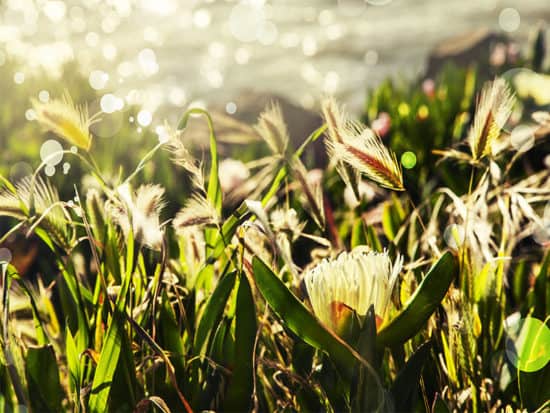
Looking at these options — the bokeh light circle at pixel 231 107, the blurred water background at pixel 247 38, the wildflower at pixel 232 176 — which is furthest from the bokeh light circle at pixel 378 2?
the wildflower at pixel 232 176

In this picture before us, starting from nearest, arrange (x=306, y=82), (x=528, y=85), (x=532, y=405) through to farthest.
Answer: (x=532, y=405) → (x=528, y=85) → (x=306, y=82)

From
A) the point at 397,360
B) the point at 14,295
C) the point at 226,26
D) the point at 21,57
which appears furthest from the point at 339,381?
the point at 226,26

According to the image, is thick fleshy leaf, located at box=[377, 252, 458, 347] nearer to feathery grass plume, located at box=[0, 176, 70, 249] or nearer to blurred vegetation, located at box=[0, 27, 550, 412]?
blurred vegetation, located at box=[0, 27, 550, 412]

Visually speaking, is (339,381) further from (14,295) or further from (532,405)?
(14,295)

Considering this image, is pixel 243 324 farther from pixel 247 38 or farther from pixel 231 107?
pixel 247 38

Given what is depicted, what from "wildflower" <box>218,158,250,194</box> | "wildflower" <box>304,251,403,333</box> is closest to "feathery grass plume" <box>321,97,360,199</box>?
"wildflower" <box>304,251,403,333</box>

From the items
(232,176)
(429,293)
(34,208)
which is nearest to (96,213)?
(34,208)
